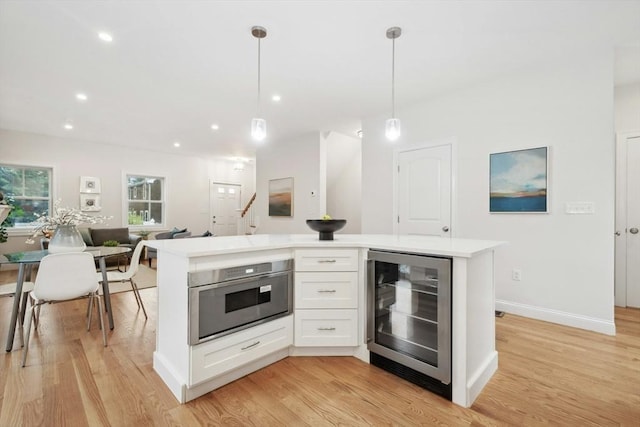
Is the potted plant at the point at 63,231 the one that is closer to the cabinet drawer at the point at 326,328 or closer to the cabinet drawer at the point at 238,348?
the cabinet drawer at the point at 238,348

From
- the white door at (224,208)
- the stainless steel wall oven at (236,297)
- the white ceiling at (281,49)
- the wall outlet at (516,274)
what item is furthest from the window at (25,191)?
the wall outlet at (516,274)

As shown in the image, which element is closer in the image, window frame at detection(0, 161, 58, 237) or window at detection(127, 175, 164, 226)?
window frame at detection(0, 161, 58, 237)

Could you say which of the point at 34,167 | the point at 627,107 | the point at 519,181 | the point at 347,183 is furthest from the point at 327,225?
the point at 34,167

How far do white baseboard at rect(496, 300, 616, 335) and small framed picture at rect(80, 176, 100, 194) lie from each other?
7.62 metres

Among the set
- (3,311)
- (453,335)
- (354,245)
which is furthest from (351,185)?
(3,311)

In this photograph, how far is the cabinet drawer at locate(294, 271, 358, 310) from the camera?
2154 millimetres

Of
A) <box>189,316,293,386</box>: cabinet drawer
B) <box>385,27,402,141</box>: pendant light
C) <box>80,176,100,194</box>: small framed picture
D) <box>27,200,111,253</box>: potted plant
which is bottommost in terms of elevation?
<box>189,316,293,386</box>: cabinet drawer

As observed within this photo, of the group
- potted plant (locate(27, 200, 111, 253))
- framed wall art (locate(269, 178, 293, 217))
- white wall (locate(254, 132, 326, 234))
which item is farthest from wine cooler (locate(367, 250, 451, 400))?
framed wall art (locate(269, 178, 293, 217))

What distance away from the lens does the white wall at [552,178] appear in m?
2.70

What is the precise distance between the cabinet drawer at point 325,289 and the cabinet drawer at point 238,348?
0.64 feet

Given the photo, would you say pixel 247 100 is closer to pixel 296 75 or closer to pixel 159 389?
pixel 296 75

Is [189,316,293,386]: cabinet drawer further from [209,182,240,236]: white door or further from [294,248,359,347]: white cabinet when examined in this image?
[209,182,240,236]: white door

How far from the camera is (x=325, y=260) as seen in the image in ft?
7.07

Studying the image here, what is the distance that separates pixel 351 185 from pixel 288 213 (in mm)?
1741
